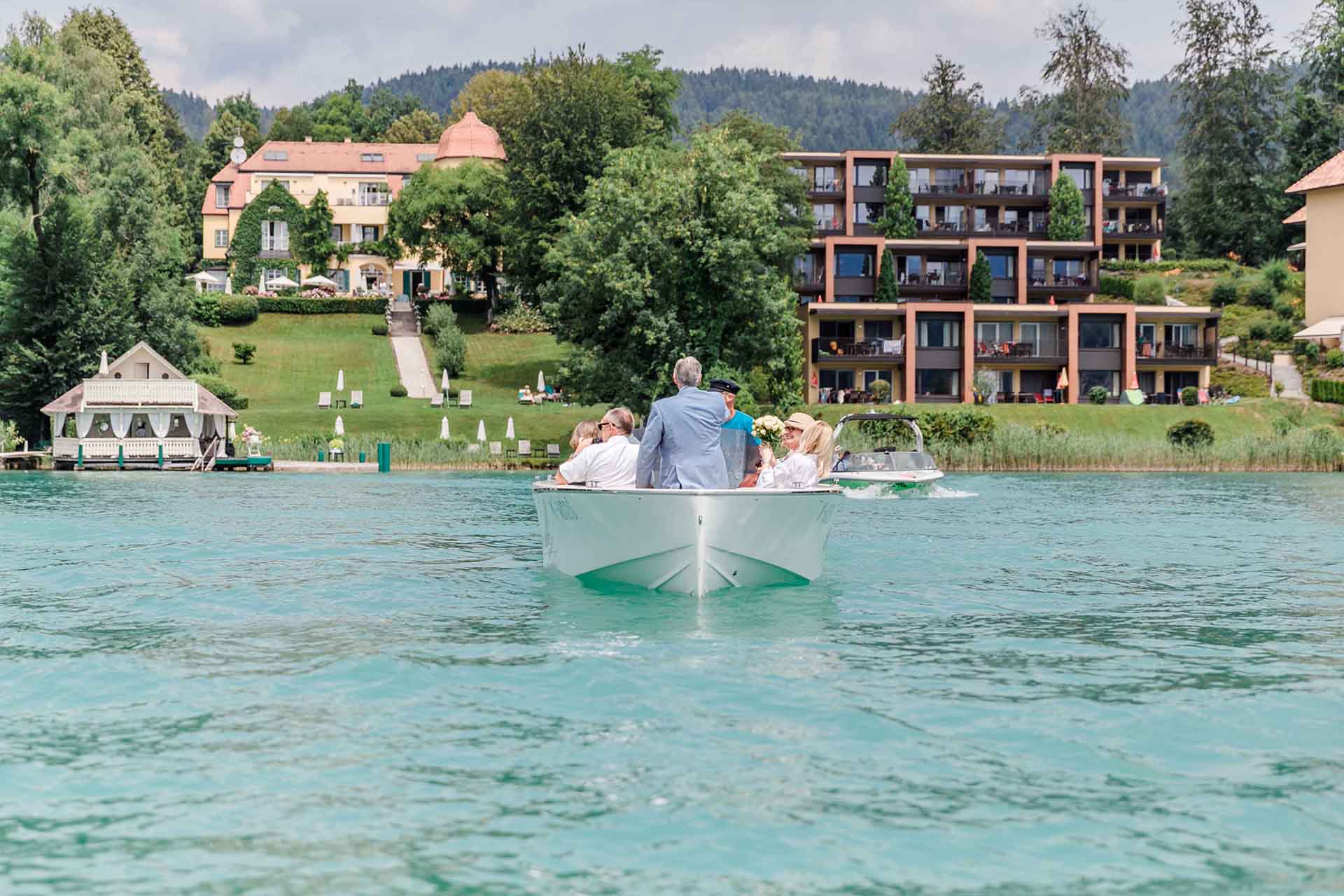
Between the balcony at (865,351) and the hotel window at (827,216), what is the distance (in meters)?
19.7

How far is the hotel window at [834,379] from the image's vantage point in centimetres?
8488

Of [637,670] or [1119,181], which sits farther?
[1119,181]

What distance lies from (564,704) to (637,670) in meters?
1.44

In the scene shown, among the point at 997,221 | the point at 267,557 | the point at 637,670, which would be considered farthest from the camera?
the point at 997,221

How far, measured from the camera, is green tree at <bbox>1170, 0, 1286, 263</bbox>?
10844 cm

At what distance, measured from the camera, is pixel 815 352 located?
8388cm

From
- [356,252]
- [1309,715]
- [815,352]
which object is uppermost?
[356,252]

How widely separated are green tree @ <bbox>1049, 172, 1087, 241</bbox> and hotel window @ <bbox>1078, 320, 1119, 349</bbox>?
16645 mm

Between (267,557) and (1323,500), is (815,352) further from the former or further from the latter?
(267,557)

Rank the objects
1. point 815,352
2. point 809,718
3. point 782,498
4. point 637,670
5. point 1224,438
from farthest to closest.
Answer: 1. point 815,352
2. point 1224,438
3. point 782,498
4. point 637,670
5. point 809,718

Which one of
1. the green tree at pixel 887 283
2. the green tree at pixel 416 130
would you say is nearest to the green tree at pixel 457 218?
the green tree at pixel 887 283

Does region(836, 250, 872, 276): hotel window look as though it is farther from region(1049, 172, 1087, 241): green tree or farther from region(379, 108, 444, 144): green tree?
region(379, 108, 444, 144): green tree

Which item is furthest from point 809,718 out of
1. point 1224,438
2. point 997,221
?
point 997,221

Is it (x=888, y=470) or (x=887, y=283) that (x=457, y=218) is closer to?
(x=887, y=283)
